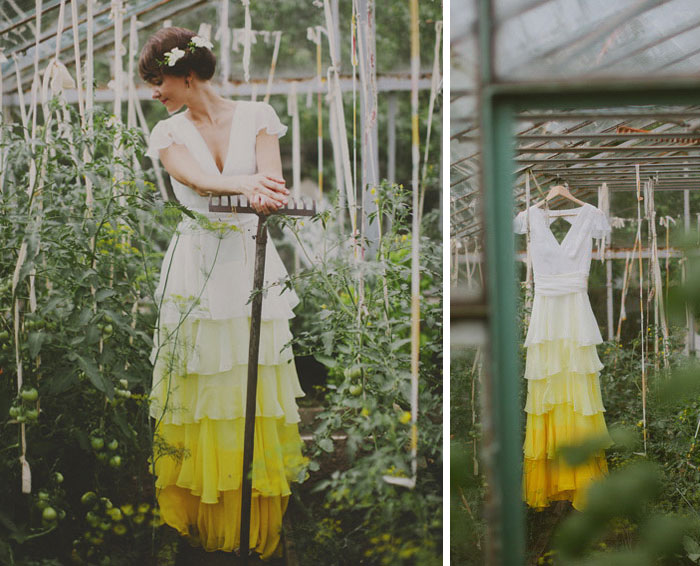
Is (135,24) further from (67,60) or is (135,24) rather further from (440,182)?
(440,182)

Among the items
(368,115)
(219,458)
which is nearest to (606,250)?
(368,115)

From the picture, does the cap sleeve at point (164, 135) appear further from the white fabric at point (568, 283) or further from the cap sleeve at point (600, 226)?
the cap sleeve at point (600, 226)

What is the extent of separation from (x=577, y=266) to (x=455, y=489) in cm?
100

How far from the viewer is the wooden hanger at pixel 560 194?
7.85ft

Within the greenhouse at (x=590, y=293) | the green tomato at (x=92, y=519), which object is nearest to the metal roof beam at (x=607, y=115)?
the greenhouse at (x=590, y=293)

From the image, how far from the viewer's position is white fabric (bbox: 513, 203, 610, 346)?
2.38 m

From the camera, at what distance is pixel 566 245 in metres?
2.39

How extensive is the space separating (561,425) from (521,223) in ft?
2.70

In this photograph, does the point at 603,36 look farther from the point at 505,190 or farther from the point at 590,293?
the point at 590,293

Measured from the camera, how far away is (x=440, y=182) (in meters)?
2.23

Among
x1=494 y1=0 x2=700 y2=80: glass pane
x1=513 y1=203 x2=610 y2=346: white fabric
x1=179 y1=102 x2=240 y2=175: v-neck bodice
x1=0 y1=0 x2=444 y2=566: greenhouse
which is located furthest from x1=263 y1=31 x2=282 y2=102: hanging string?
x1=513 y1=203 x2=610 y2=346: white fabric

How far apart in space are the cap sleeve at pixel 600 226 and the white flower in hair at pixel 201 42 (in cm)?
163

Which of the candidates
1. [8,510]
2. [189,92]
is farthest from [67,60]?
[8,510]

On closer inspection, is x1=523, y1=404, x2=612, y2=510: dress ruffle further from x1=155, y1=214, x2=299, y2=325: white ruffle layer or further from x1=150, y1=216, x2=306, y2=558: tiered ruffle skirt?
x1=155, y1=214, x2=299, y2=325: white ruffle layer
